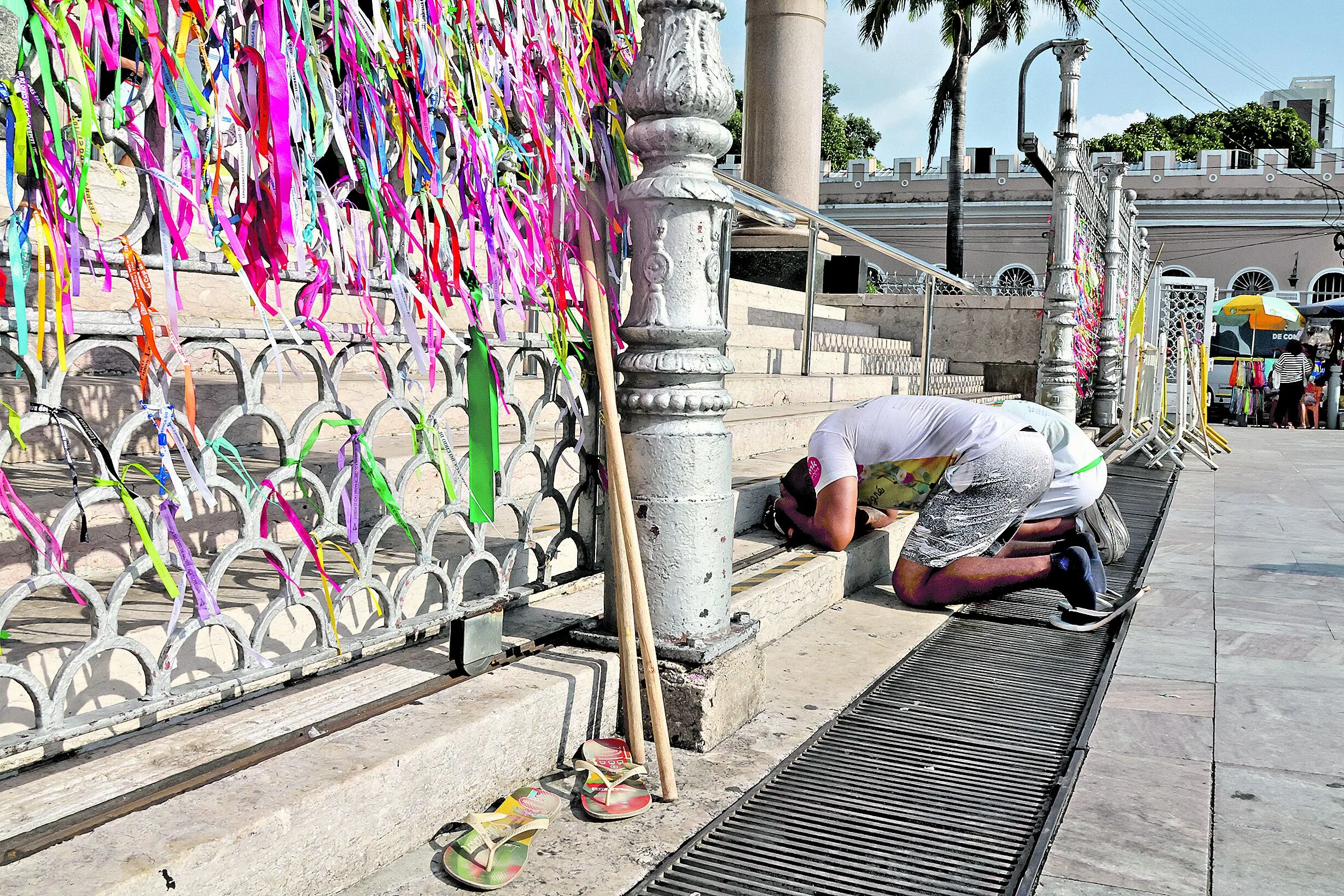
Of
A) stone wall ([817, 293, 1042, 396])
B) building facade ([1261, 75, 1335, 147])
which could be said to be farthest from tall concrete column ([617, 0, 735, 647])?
building facade ([1261, 75, 1335, 147])

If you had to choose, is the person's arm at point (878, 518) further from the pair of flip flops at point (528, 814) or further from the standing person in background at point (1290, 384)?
the standing person in background at point (1290, 384)

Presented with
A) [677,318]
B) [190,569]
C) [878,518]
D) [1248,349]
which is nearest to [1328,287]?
[1248,349]

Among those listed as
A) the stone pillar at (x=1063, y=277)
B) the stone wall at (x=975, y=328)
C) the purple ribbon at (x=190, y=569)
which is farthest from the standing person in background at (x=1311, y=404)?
the purple ribbon at (x=190, y=569)

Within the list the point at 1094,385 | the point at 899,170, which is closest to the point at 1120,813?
the point at 1094,385

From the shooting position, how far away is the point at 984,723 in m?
3.39

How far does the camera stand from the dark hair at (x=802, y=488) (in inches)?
194

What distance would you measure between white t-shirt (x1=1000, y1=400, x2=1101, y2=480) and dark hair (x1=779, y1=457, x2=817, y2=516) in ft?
3.30

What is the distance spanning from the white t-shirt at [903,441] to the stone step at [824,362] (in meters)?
1.66

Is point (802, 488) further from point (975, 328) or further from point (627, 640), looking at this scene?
point (975, 328)

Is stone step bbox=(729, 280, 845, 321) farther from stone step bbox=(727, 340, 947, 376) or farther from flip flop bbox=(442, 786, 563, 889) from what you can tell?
flip flop bbox=(442, 786, 563, 889)

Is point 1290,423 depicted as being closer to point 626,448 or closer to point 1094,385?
point 1094,385

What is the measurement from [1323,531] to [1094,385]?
7210 mm

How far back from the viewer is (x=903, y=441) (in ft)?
15.9

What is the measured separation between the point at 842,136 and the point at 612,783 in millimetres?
48872
